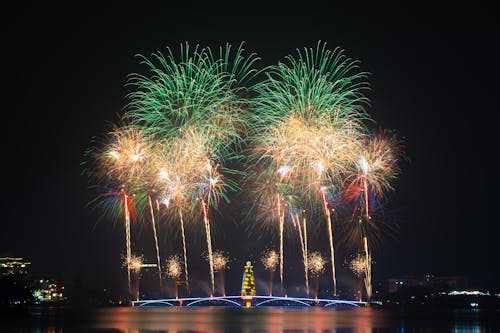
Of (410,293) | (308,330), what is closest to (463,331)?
(308,330)

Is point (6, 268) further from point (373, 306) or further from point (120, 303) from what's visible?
point (373, 306)

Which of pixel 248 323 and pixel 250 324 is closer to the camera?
pixel 250 324

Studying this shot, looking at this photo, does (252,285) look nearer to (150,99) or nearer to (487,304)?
(487,304)

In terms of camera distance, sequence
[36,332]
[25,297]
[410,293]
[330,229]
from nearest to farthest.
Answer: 1. [36,332]
2. [330,229]
3. [25,297]
4. [410,293]

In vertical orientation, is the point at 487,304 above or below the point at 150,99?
below

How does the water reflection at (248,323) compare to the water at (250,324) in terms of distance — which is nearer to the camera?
the water at (250,324)

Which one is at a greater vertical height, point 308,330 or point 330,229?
A: point 330,229

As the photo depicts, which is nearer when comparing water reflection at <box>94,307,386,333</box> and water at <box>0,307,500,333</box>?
water at <box>0,307,500,333</box>

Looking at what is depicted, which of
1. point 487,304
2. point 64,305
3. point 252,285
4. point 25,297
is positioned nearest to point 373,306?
point 252,285

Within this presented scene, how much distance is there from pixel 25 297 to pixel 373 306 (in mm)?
67528

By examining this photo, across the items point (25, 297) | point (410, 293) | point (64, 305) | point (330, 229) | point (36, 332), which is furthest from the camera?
point (64, 305)

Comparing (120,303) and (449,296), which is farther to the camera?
(120,303)

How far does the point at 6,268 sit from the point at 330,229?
5722 inches

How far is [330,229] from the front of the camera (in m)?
67.4
